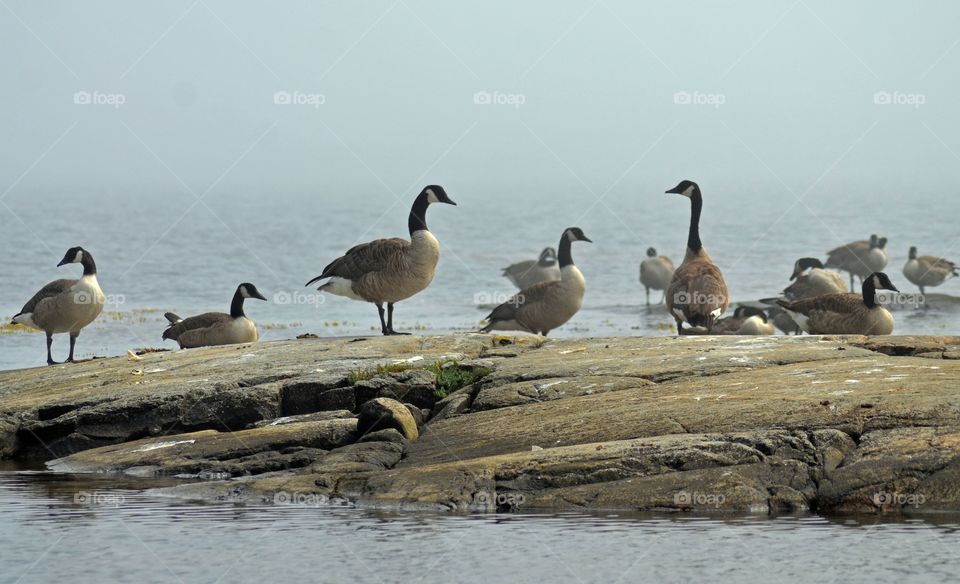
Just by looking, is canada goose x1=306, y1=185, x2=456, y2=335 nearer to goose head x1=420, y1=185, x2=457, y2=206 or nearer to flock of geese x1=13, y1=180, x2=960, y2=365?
flock of geese x1=13, y1=180, x2=960, y2=365

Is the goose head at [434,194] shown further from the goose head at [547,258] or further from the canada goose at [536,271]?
the goose head at [547,258]

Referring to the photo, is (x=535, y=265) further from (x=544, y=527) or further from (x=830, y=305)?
(x=544, y=527)

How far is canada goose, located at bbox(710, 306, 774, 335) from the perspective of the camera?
20609 millimetres

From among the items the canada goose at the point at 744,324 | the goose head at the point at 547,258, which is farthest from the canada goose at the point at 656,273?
the canada goose at the point at 744,324

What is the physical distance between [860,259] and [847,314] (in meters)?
19.4

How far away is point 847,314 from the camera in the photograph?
1950cm

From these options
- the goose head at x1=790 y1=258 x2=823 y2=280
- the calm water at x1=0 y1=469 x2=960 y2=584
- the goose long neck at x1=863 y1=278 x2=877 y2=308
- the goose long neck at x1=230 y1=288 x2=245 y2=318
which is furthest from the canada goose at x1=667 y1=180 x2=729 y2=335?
the goose head at x1=790 y1=258 x2=823 y2=280

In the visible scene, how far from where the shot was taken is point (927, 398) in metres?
12.4

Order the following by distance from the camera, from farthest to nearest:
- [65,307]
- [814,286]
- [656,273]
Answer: [656,273]
[814,286]
[65,307]

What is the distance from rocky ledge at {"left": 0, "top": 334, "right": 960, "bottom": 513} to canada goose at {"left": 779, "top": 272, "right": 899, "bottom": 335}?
312cm

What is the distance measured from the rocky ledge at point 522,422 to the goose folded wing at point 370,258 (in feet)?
8.16

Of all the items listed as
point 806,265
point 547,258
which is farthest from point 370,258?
point 547,258

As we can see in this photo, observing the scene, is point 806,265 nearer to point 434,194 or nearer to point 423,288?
point 434,194

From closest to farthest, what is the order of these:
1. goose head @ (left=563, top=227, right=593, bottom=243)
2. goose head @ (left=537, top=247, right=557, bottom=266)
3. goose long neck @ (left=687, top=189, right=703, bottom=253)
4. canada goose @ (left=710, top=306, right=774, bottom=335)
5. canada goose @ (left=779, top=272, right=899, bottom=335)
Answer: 1. canada goose @ (left=779, top=272, right=899, bottom=335)
2. canada goose @ (left=710, top=306, right=774, bottom=335)
3. goose long neck @ (left=687, top=189, right=703, bottom=253)
4. goose head @ (left=563, top=227, right=593, bottom=243)
5. goose head @ (left=537, top=247, right=557, bottom=266)
